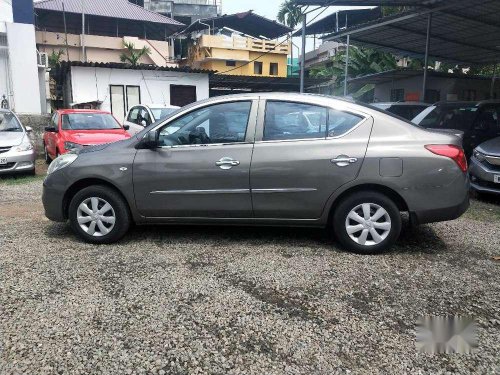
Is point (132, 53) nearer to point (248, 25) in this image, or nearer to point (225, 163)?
point (248, 25)

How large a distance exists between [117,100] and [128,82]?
2.96 ft

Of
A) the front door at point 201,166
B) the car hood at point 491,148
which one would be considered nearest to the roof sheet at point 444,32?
the car hood at point 491,148

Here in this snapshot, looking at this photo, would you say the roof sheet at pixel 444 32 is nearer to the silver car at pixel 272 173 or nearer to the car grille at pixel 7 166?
the silver car at pixel 272 173

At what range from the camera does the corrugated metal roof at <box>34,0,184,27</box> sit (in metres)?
33.0

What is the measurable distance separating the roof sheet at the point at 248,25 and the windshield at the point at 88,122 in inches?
1103

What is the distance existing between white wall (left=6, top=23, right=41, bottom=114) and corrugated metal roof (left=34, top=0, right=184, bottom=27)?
21.7 meters

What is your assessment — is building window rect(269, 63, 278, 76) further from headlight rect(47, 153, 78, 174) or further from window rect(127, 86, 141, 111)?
headlight rect(47, 153, 78, 174)

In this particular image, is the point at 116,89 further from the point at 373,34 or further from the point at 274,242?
the point at 274,242

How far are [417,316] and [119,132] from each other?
845 cm

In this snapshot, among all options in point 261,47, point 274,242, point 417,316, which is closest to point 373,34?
point 274,242

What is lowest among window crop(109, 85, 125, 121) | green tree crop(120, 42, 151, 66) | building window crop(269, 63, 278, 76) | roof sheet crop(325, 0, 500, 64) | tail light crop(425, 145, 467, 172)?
tail light crop(425, 145, 467, 172)

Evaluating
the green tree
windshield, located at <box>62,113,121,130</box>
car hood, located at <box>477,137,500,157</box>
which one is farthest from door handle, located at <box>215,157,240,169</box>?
the green tree

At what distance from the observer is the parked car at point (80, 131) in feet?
30.4

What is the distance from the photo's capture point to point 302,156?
4.08m
